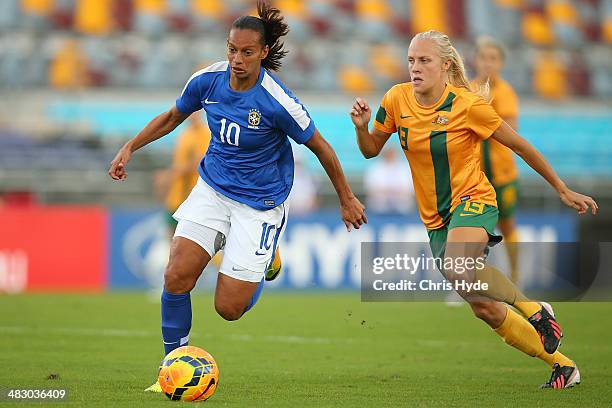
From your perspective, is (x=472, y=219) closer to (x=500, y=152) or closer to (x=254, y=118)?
(x=254, y=118)

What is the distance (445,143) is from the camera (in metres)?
7.04

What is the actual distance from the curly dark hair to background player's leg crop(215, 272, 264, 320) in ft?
4.69

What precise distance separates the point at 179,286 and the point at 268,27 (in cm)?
173

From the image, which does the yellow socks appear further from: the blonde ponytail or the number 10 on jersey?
the number 10 on jersey

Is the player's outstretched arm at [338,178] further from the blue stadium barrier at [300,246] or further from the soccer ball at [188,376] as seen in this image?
the blue stadium barrier at [300,246]

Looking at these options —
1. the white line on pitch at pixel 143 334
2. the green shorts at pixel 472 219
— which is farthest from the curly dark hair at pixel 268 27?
the white line on pitch at pixel 143 334

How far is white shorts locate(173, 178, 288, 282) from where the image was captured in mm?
6965

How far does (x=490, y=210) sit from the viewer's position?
23.3ft

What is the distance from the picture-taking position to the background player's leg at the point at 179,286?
6750mm

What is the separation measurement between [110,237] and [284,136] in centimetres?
1009

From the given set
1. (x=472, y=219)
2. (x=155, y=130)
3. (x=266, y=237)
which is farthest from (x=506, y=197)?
(x=155, y=130)

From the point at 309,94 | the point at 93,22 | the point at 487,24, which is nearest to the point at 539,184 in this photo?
the point at 309,94

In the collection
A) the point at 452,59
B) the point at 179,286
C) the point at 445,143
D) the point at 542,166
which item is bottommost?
the point at 179,286

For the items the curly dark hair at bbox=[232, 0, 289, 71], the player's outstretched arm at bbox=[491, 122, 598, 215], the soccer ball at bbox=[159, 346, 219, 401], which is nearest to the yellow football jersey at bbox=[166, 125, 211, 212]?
the curly dark hair at bbox=[232, 0, 289, 71]
